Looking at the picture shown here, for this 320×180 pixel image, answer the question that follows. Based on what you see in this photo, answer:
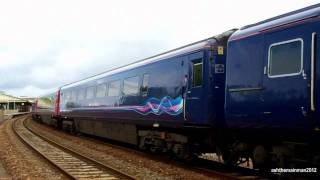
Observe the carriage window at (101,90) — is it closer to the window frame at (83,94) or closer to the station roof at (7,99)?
the window frame at (83,94)

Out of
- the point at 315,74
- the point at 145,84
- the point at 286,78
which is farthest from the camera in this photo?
the point at 145,84

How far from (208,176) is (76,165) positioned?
4.27 metres

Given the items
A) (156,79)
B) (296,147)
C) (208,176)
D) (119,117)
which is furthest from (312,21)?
(119,117)

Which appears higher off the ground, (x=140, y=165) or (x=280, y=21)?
(x=280, y=21)

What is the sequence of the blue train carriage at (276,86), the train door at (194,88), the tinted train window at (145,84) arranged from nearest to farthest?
the blue train carriage at (276,86), the train door at (194,88), the tinted train window at (145,84)

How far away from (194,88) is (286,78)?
3.83 meters

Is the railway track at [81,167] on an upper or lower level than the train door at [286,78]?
lower

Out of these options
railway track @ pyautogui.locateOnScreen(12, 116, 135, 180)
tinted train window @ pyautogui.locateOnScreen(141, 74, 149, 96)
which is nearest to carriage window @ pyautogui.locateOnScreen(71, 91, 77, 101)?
railway track @ pyautogui.locateOnScreen(12, 116, 135, 180)

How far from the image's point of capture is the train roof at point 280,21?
7.90 meters

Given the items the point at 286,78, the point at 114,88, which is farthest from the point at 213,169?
the point at 114,88

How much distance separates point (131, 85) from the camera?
54.2 feet

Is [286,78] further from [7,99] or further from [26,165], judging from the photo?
[7,99]

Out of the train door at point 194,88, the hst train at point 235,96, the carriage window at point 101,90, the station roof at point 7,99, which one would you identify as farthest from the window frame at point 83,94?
the station roof at point 7,99

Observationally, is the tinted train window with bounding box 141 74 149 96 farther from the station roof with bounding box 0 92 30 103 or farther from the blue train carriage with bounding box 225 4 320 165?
the station roof with bounding box 0 92 30 103
